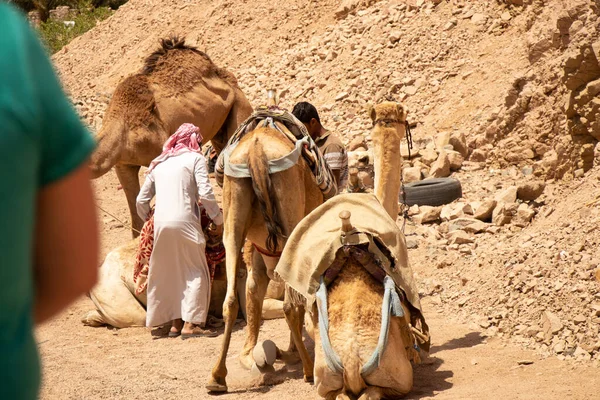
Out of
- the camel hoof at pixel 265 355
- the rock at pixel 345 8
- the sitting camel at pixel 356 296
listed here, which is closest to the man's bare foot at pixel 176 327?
the camel hoof at pixel 265 355

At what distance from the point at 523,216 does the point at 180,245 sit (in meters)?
3.85

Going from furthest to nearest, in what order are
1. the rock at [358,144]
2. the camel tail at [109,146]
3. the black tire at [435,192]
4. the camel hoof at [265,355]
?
the rock at [358,144] < the black tire at [435,192] < the camel tail at [109,146] < the camel hoof at [265,355]

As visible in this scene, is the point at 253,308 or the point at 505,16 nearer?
the point at 253,308

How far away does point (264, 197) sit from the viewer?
23.2 feet

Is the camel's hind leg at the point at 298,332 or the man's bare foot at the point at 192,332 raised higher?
the camel's hind leg at the point at 298,332

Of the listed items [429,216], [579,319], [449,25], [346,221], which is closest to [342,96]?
[449,25]

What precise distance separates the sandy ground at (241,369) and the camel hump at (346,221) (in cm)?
117

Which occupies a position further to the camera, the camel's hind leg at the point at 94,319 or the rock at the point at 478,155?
Answer: the rock at the point at 478,155

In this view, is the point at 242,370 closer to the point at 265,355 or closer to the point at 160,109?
the point at 265,355

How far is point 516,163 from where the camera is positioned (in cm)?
1293

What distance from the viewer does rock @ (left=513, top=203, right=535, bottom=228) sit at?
34.1 feet

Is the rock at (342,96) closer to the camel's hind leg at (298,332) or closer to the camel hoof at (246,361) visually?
the camel hoof at (246,361)

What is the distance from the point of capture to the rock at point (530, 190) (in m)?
11.1

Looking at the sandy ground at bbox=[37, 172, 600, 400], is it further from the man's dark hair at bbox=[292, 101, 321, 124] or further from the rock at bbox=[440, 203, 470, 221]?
the rock at bbox=[440, 203, 470, 221]
